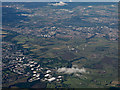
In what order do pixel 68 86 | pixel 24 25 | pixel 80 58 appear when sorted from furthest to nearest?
pixel 24 25 < pixel 80 58 < pixel 68 86

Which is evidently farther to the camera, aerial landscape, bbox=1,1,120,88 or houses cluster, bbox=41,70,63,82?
aerial landscape, bbox=1,1,120,88

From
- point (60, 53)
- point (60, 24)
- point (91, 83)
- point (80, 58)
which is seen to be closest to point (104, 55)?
point (80, 58)

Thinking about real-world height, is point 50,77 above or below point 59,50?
below

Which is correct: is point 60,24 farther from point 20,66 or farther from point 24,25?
point 20,66

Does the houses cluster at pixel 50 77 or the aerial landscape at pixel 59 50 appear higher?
the aerial landscape at pixel 59 50

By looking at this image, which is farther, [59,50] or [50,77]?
[59,50]

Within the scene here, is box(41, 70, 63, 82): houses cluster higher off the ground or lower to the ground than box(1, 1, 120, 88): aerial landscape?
lower

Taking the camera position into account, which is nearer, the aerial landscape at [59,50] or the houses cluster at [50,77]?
the houses cluster at [50,77]

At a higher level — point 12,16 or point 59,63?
point 12,16
